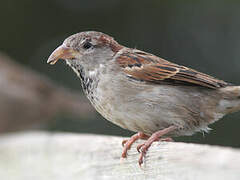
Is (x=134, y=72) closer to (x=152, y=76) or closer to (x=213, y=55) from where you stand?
(x=152, y=76)

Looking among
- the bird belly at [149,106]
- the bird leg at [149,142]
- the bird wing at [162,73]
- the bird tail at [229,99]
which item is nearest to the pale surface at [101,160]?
the bird leg at [149,142]

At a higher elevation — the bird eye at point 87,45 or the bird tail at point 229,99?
the bird eye at point 87,45

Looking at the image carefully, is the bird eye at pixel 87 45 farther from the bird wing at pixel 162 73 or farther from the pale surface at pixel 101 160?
the pale surface at pixel 101 160

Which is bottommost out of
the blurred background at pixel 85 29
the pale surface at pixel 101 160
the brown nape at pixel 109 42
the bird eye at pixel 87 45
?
the pale surface at pixel 101 160

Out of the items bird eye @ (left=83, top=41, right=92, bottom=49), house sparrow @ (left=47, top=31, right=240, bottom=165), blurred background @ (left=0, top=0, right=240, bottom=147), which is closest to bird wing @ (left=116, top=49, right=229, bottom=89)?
house sparrow @ (left=47, top=31, right=240, bottom=165)

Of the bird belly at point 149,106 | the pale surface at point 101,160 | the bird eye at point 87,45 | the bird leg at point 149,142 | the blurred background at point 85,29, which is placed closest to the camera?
the pale surface at point 101,160

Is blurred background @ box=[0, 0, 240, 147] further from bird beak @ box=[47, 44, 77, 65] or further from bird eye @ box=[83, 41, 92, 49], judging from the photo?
bird beak @ box=[47, 44, 77, 65]

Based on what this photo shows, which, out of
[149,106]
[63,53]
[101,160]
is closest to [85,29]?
[63,53]

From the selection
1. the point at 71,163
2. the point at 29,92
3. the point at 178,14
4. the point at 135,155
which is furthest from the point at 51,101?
the point at 135,155
